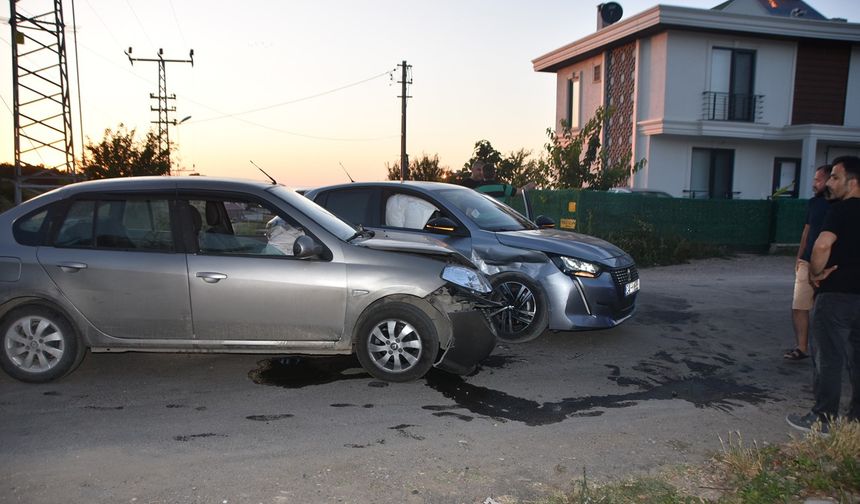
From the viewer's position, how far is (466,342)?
5.50 m

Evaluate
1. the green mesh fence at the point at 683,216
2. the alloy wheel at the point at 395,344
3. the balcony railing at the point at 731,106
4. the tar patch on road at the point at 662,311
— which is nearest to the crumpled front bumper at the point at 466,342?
the alloy wheel at the point at 395,344

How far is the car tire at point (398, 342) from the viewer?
17.6ft

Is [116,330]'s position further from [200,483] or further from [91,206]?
[200,483]

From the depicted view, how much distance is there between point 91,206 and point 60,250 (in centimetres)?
43

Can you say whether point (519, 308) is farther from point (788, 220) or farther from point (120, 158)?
point (120, 158)

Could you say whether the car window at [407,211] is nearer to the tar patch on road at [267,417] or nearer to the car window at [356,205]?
the car window at [356,205]

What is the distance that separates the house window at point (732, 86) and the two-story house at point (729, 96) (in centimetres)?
3

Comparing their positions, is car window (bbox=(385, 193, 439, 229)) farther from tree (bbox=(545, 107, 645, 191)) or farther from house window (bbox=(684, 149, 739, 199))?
house window (bbox=(684, 149, 739, 199))

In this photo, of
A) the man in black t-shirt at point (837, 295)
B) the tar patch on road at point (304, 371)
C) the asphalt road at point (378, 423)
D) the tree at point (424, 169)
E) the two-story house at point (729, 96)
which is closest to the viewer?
the asphalt road at point (378, 423)

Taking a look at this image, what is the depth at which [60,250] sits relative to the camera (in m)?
5.45

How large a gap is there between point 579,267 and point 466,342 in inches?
72.7

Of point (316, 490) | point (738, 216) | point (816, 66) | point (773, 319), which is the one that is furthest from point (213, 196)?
point (816, 66)

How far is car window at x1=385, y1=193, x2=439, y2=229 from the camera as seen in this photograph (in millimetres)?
7621

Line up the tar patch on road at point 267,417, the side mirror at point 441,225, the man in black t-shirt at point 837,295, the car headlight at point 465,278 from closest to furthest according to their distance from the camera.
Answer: the man in black t-shirt at point 837,295 < the tar patch on road at point 267,417 < the car headlight at point 465,278 < the side mirror at point 441,225
